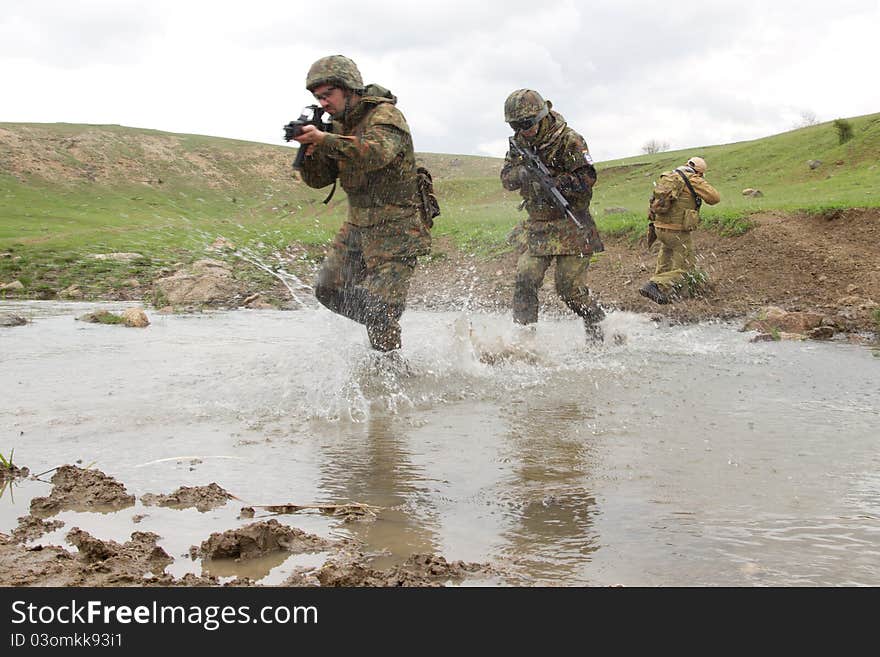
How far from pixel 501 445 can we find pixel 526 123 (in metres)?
3.83

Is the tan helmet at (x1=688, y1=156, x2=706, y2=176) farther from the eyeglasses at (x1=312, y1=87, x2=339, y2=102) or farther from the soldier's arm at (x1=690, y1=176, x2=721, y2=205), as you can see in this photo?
the eyeglasses at (x1=312, y1=87, x2=339, y2=102)

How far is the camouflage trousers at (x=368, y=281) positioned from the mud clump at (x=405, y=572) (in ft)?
11.5

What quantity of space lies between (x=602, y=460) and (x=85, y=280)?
44.6 feet

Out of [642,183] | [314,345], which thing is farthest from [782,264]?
[642,183]

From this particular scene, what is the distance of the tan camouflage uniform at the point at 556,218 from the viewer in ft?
24.8

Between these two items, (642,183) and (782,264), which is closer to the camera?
(782,264)

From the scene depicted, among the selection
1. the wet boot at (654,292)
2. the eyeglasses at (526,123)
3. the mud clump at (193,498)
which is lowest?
the mud clump at (193,498)

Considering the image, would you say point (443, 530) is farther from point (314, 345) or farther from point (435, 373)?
point (314, 345)

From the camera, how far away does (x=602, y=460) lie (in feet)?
14.1

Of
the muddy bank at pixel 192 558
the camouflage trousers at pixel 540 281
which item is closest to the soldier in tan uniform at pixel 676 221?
the camouflage trousers at pixel 540 281

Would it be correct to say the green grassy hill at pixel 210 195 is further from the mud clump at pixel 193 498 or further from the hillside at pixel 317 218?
the mud clump at pixel 193 498

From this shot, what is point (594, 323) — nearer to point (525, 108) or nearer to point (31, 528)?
point (525, 108)

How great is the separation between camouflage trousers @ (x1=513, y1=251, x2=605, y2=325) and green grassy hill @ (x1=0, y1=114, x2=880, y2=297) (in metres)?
1.82

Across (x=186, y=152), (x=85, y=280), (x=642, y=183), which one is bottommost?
(x=85, y=280)
